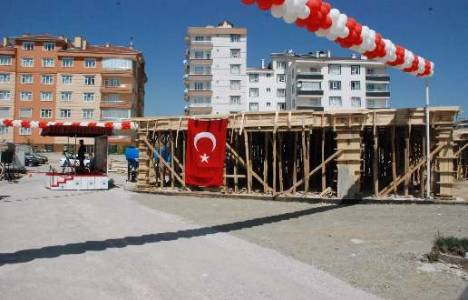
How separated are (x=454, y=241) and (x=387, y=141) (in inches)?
583

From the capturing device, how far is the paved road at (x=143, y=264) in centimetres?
605

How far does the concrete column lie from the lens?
1673 cm

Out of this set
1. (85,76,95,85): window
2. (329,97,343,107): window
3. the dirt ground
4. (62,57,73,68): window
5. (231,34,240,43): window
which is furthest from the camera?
(329,97,343,107): window

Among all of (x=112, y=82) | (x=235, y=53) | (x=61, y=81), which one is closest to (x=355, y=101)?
(x=235, y=53)

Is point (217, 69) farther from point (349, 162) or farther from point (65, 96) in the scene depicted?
point (349, 162)

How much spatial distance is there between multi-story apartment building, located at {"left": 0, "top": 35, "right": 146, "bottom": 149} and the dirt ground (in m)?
56.7

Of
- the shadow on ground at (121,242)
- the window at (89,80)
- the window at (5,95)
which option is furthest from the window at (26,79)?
the shadow on ground at (121,242)

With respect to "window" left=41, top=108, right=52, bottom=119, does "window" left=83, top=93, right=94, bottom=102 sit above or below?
above

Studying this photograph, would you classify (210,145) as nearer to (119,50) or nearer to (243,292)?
(243,292)

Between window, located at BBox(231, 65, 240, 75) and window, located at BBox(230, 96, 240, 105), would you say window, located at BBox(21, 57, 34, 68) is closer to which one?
window, located at BBox(231, 65, 240, 75)

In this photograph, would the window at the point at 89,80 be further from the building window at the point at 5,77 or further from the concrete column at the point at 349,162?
the concrete column at the point at 349,162

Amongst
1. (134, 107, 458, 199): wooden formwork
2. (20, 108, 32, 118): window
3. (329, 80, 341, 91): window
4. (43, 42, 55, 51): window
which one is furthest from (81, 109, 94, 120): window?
(134, 107, 458, 199): wooden formwork

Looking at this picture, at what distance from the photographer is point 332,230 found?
1114 cm

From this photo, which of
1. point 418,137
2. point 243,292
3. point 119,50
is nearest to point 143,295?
point 243,292
